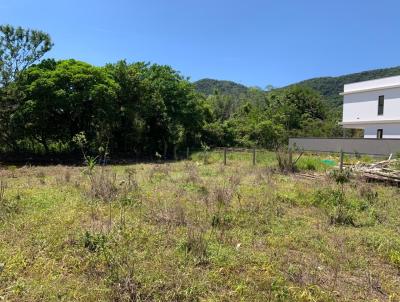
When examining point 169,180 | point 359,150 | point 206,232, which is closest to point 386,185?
point 169,180

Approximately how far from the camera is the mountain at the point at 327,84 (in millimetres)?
65625

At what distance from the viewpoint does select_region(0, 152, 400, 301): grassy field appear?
11.8 feet

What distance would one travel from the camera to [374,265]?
Answer: 4637 millimetres

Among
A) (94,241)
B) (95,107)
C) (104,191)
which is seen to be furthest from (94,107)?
(94,241)

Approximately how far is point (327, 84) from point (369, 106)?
1814 inches

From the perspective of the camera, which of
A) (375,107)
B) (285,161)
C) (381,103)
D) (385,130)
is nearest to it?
(285,161)

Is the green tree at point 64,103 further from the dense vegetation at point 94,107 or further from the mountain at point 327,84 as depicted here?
the mountain at point 327,84

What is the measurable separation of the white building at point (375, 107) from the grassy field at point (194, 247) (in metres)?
25.0

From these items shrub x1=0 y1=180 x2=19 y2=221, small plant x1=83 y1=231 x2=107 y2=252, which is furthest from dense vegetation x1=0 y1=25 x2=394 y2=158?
small plant x1=83 y1=231 x2=107 y2=252

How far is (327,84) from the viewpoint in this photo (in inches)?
3000

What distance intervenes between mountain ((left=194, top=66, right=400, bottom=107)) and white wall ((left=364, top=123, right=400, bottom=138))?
1290 inches

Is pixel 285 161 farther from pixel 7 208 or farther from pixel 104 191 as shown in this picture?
pixel 7 208

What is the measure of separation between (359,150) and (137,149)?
45.2 feet

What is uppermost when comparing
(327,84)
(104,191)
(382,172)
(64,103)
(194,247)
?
(327,84)
